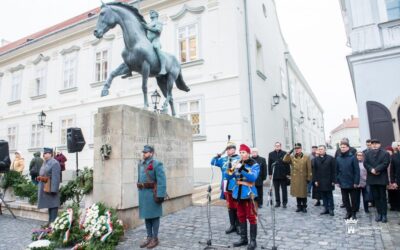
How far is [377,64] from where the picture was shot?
32.8 feet

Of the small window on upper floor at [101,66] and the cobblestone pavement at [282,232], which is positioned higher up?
the small window on upper floor at [101,66]

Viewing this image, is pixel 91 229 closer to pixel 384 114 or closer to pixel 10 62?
pixel 384 114

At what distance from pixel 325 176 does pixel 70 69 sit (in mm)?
16655

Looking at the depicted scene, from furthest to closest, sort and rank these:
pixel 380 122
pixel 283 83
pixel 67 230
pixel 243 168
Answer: pixel 283 83 → pixel 380 122 → pixel 67 230 → pixel 243 168

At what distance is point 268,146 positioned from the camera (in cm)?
1630

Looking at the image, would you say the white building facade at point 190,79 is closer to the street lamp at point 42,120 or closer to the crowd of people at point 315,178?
the street lamp at point 42,120

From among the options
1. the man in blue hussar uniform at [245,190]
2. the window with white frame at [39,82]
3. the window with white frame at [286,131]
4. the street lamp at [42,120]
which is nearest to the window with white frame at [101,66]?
the street lamp at [42,120]

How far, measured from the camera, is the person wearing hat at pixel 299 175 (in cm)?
769

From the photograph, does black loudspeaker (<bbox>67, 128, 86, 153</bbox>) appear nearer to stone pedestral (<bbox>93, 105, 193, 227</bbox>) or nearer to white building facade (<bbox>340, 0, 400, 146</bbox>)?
stone pedestral (<bbox>93, 105, 193, 227</bbox>)

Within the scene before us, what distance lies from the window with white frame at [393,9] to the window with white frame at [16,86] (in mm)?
21949

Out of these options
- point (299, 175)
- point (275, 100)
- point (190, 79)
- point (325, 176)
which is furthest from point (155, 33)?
point (275, 100)

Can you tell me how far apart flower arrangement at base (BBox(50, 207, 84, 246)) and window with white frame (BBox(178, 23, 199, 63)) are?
10.3 meters

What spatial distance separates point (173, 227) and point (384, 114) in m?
7.72

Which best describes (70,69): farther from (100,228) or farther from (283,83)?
(100,228)
